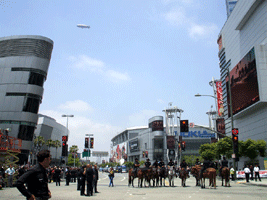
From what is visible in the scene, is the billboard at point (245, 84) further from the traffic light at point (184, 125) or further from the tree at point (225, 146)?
the traffic light at point (184, 125)

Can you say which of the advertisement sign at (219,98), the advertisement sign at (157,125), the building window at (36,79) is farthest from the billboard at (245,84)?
the advertisement sign at (157,125)

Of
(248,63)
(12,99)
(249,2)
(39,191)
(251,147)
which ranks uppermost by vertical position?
(249,2)

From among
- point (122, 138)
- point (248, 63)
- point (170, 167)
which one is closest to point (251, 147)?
point (248, 63)

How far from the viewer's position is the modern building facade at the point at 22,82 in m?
67.4

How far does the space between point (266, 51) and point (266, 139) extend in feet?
50.3

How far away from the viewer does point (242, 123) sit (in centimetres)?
6041

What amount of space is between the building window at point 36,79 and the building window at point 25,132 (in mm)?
11361

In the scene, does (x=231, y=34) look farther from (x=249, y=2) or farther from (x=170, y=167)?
(x=170, y=167)

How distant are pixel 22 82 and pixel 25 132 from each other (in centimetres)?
1267

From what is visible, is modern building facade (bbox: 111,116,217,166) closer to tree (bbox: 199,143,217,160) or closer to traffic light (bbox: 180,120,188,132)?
tree (bbox: 199,143,217,160)

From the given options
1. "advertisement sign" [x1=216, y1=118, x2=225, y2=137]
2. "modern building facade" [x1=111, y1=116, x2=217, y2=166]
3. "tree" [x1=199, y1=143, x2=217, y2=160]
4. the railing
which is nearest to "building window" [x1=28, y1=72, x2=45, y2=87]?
the railing

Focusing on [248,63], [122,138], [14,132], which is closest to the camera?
[248,63]

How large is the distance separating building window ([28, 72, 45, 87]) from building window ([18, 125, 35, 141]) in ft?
37.3

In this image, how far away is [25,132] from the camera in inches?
2670
